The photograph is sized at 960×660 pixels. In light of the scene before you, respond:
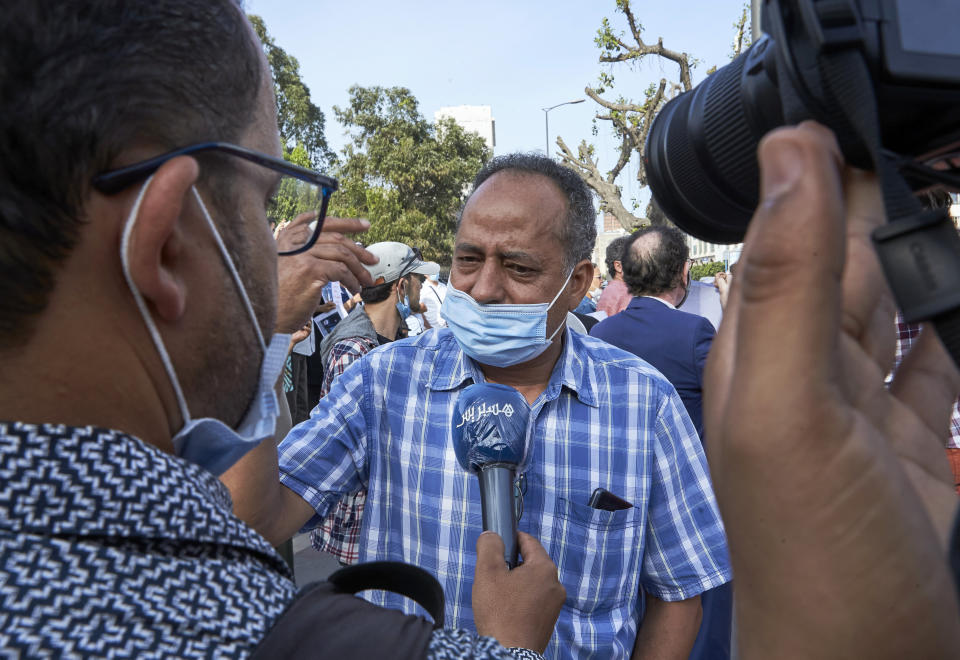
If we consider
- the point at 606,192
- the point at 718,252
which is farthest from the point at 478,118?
the point at 606,192

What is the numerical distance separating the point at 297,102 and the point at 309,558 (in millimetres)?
30676

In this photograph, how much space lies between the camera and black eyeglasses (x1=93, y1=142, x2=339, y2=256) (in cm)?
87

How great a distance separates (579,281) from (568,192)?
329 millimetres

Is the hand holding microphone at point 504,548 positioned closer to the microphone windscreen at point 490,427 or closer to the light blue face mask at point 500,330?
the microphone windscreen at point 490,427

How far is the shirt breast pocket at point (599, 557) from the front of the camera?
1.94 metres

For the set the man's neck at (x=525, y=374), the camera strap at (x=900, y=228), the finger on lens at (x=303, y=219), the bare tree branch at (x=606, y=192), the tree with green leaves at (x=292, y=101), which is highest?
the tree with green leaves at (x=292, y=101)

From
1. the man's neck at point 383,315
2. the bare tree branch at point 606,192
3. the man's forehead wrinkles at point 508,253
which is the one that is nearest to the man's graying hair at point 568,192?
the man's forehead wrinkles at point 508,253

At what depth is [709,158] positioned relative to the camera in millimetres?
1039

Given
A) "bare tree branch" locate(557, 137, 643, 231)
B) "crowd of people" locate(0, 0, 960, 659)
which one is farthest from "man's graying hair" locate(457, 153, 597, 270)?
"bare tree branch" locate(557, 137, 643, 231)

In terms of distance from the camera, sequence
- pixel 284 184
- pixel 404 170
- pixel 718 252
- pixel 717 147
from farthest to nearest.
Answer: pixel 718 252
pixel 404 170
pixel 284 184
pixel 717 147

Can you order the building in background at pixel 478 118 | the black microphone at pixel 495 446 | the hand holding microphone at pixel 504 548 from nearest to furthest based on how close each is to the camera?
the hand holding microphone at pixel 504 548 < the black microphone at pixel 495 446 < the building in background at pixel 478 118

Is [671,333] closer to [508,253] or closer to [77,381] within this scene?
[508,253]

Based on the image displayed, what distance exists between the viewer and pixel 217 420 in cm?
107

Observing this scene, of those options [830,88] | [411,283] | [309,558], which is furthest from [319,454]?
[411,283]
